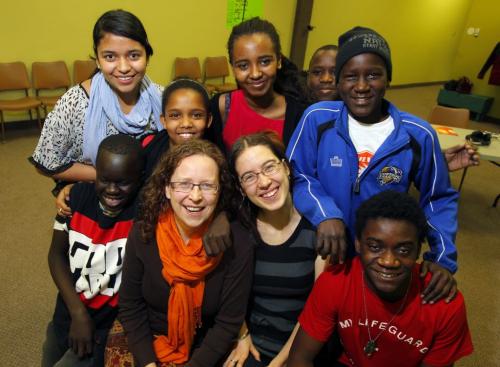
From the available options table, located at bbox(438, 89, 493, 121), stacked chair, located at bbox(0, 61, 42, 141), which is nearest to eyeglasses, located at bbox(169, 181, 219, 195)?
stacked chair, located at bbox(0, 61, 42, 141)

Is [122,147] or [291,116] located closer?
[122,147]

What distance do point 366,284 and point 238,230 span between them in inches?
20.3

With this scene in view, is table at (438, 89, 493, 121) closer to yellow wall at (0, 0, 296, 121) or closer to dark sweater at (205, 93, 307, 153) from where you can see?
yellow wall at (0, 0, 296, 121)

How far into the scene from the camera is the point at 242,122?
1.90m

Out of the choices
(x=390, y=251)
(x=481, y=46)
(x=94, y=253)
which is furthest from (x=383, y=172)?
(x=481, y=46)

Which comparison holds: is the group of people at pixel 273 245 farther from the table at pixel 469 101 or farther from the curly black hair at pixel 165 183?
the table at pixel 469 101

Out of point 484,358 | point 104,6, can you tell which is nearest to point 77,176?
point 484,358

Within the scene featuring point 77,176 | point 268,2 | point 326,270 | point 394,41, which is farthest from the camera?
point 394,41

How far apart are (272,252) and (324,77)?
3.79 feet

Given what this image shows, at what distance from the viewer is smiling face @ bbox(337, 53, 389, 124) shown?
1.38 m

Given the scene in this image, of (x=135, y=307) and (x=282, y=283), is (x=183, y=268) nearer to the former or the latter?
(x=135, y=307)

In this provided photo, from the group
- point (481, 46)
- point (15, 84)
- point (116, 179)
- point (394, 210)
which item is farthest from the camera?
point (481, 46)

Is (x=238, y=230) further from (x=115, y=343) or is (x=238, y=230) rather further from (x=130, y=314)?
(x=115, y=343)

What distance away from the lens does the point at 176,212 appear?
141 centimetres
